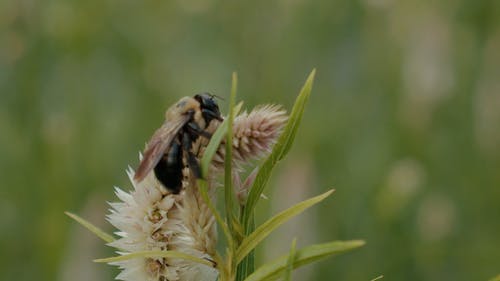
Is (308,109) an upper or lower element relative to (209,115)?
upper

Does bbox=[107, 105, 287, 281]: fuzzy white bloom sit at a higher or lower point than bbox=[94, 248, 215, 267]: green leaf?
higher

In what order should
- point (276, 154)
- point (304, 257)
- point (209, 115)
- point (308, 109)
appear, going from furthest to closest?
point (308, 109) < point (209, 115) < point (276, 154) < point (304, 257)

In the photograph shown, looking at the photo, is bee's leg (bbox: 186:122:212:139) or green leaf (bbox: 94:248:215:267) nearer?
green leaf (bbox: 94:248:215:267)

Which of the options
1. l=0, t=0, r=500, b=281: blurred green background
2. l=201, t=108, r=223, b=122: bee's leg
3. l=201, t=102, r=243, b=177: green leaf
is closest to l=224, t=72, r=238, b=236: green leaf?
l=201, t=102, r=243, b=177: green leaf

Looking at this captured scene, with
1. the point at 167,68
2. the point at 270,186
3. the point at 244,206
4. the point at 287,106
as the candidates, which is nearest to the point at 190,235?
the point at 244,206

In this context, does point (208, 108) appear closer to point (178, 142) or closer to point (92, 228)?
point (178, 142)

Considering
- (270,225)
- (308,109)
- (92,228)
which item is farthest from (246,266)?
(308,109)

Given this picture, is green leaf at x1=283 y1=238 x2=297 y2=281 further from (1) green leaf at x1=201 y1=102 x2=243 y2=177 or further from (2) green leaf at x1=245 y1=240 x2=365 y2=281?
(1) green leaf at x1=201 y1=102 x2=243 y2=177

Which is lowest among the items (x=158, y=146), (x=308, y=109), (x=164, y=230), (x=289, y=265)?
(x=289, y=265)
